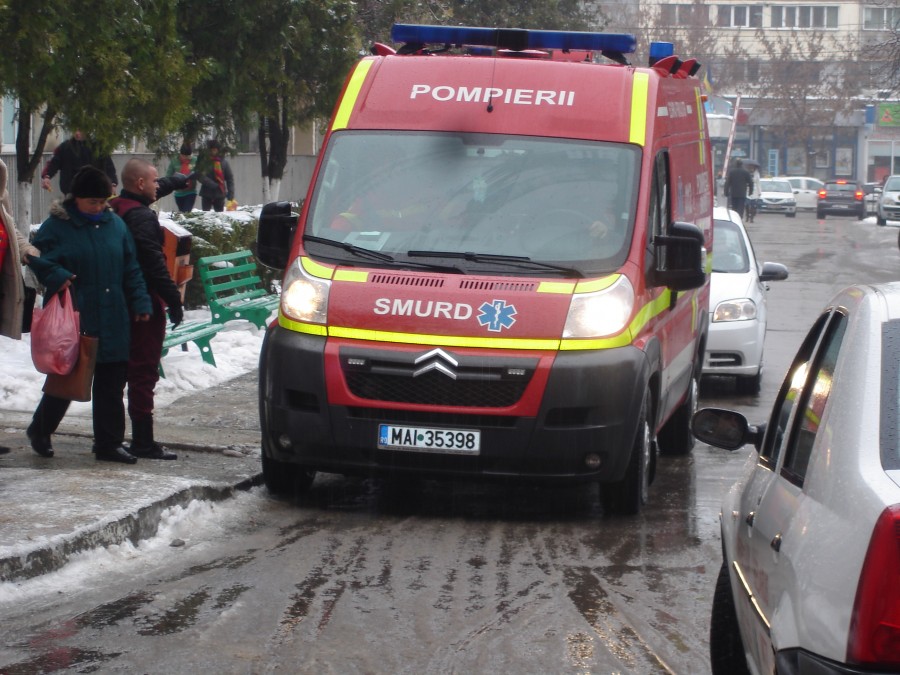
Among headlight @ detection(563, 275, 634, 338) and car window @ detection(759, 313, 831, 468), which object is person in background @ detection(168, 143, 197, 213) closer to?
headlight @ detection(563, 275, 634, 338)

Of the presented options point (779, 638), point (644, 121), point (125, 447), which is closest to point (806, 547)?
point (779, 638)

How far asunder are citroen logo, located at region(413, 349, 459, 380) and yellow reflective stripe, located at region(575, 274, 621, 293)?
79cm

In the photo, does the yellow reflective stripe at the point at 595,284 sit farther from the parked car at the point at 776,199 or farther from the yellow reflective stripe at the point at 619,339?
the parked car at the point at 776,199

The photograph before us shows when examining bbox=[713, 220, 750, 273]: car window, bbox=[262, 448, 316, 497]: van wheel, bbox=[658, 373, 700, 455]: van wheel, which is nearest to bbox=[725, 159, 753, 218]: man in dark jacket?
bbox=[713, 220, 750, 273]: car window

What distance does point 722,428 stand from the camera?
485 centimetres

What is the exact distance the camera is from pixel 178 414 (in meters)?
10.9

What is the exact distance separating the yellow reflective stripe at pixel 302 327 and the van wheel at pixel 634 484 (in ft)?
5.73

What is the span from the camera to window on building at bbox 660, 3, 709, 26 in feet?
299

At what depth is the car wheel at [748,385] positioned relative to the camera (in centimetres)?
1373

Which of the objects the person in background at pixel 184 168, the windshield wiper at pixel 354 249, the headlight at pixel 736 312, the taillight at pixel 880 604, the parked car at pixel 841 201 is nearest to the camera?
the taillight at pixel 880 604

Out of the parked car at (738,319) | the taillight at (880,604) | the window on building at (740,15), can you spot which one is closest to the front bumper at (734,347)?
the parked car at (738,319)

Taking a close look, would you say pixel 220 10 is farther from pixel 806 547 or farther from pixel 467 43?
pixel 806 547

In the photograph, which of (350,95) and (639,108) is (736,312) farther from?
(350,95)

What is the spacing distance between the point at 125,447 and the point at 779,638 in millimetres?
6289
